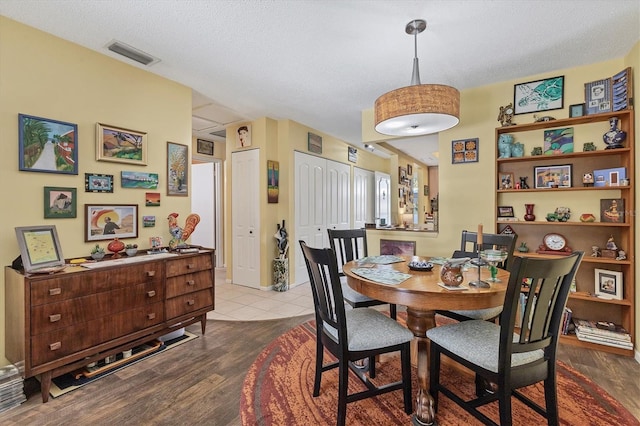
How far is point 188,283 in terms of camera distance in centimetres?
269

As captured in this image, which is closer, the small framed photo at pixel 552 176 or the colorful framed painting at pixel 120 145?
the colorful framed painting at pixel 120 145

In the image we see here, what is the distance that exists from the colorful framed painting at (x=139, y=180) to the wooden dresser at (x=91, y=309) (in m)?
0.72

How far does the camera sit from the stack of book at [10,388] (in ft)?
5.92

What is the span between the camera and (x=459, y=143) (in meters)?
3.42

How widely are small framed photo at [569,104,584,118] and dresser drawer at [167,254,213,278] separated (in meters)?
3.81

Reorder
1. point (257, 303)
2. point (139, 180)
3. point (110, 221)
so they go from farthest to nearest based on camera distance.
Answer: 1. point (257, 303)
2. point (139, 180)
3. point (110, 221)

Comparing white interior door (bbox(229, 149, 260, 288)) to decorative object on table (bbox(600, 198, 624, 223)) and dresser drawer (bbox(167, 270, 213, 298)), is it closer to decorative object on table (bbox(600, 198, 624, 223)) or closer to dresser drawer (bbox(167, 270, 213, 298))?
dresser drawer (bbox(167, 270, 213, 298))

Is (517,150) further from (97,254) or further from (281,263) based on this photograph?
(97,254)

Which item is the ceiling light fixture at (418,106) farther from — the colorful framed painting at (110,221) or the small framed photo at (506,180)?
the colorful framed painting at (110,221)

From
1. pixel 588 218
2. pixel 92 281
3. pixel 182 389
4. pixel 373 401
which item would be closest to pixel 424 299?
pixel 373 401

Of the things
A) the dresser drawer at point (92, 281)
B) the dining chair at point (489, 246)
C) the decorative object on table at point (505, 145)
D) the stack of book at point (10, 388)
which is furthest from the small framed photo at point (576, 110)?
the stack of book at point (10, 388)

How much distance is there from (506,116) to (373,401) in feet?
9.97

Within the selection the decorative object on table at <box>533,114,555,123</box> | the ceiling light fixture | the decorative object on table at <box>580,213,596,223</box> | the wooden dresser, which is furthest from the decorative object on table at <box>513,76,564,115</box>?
the wooden dresser

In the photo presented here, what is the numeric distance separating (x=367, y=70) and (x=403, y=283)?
218cm
